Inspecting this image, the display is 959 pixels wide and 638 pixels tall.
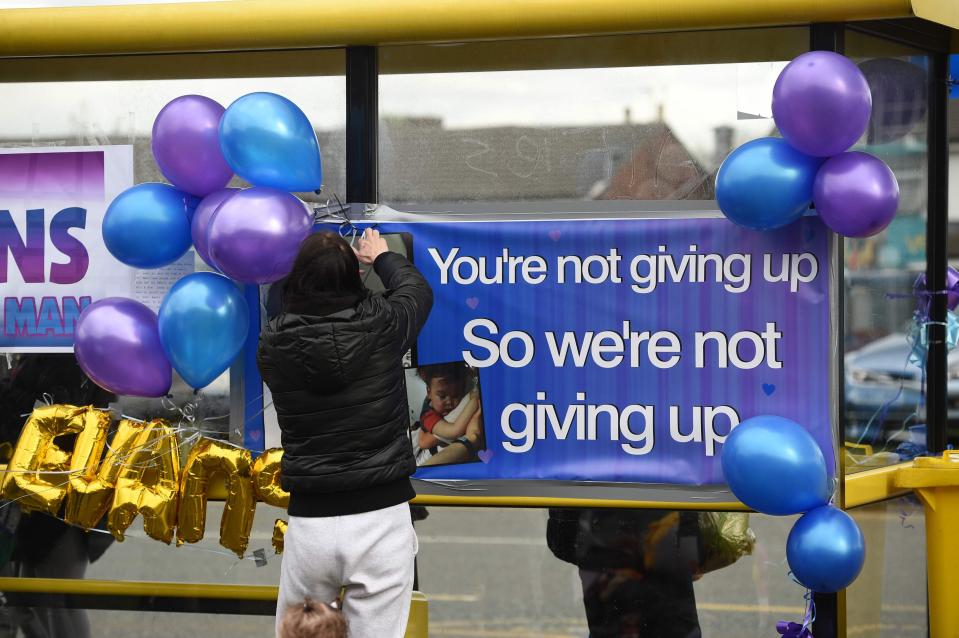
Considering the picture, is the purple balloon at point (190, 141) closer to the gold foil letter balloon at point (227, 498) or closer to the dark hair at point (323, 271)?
the dark hair at point (323, 271)

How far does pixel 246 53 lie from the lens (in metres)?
4.29

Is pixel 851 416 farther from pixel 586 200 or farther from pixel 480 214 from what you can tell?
pixel 480 214

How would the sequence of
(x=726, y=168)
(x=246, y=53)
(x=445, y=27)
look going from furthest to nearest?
1. (x=246, y=53)
2. (x=445, y=27)
3. (x=726, y=168)

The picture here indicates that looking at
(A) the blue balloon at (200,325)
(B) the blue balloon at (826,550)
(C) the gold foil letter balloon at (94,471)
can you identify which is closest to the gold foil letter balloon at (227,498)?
(C) the gold foil letter balloon at (94,471)

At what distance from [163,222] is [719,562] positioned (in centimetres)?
228

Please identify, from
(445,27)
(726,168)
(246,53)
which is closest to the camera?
(726,168)

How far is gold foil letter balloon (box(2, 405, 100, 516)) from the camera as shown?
4184 mm

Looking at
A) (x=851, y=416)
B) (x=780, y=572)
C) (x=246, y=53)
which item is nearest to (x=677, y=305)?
(x=851, y=416)

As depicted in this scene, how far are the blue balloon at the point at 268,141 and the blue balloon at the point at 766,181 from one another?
133cm

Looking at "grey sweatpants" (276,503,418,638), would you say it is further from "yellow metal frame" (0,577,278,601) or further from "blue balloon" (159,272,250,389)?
"yellow metal frame" (0,577,278,601)

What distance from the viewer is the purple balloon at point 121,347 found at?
3820 millimetres

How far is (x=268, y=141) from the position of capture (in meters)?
3.57

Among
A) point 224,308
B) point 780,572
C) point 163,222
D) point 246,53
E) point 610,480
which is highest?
point 246,53

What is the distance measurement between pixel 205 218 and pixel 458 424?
116 centimetres
